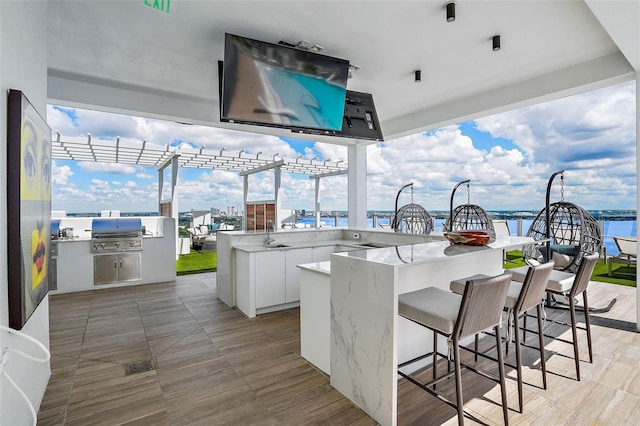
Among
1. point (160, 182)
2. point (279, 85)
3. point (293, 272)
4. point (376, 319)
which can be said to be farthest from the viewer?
point (160, 182)

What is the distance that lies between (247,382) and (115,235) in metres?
4.26

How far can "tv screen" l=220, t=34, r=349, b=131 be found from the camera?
108 inches

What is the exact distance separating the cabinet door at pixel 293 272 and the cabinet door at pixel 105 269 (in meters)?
3.30

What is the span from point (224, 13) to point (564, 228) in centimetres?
552

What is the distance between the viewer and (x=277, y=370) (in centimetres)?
255

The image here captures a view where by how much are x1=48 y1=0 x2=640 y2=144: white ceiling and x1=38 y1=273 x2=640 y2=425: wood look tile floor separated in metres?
2.74

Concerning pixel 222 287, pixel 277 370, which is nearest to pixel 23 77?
pixel 277 370

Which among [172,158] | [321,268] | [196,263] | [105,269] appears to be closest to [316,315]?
[321,268]

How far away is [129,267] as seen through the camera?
5469 mm

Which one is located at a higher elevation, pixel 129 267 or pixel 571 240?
pixel 571 240

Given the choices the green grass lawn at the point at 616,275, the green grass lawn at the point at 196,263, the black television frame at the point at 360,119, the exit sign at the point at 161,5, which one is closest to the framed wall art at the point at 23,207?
the exit sign at the point at 161,5

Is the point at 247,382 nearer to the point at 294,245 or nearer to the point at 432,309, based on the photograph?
the point at 432,309

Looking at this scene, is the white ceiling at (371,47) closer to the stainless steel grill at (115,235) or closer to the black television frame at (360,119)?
the black television frame at (360,119)

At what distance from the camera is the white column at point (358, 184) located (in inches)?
248
